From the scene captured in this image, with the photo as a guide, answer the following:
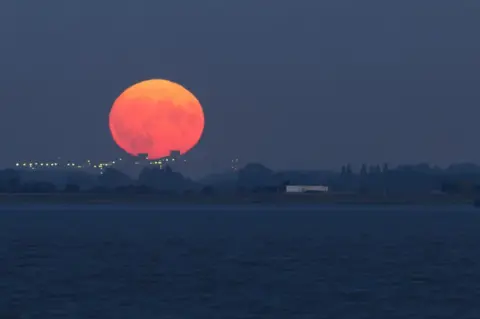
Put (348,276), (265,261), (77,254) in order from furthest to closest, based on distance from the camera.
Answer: (77,254), (265,261), (348,276)

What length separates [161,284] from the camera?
4612 cm

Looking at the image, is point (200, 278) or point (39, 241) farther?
point (39, 241)

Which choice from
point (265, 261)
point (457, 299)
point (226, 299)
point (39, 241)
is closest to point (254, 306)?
point (226, 299)

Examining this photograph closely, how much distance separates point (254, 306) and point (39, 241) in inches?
1511

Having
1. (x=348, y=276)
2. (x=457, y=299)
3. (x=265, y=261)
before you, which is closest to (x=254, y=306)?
(x=457, y=299)

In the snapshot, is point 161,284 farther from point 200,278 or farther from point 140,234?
point 140,234

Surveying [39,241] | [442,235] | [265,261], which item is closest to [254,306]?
[265,261]

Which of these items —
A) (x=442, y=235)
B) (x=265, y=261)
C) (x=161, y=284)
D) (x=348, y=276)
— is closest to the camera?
(x=161, y=284)

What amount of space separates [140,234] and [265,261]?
3417cm

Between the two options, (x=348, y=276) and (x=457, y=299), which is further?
(x=348, y=276)

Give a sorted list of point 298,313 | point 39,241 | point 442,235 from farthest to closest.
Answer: point 442,235 < point 39,241 < point 298,313

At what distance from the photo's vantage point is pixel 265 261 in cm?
5731

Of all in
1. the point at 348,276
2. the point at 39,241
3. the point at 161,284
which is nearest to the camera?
the point at 161,284

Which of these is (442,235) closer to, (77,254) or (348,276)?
(77,254)
